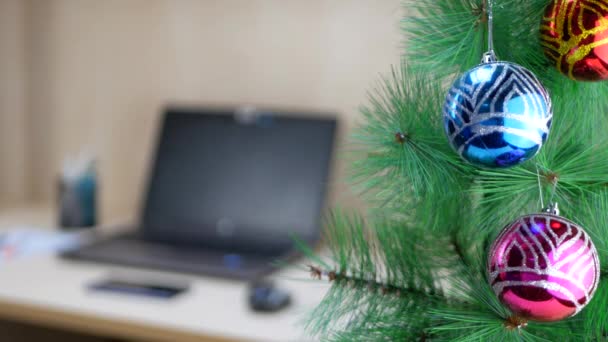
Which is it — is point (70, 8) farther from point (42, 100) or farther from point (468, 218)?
point (468, 218)

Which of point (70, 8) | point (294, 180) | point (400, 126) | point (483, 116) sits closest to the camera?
point (483, 116)

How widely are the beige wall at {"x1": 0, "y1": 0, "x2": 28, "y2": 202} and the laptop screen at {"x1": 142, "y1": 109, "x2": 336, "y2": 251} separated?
0.48 meters

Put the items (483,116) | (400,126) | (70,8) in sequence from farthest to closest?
(70,8), (400,126), (483,116)

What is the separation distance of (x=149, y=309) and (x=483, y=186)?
24.0 inches

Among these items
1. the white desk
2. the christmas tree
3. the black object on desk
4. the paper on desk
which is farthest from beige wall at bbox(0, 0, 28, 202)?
the christmas tree

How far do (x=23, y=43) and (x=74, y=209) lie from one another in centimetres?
54

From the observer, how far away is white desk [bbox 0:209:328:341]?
2.87 ft

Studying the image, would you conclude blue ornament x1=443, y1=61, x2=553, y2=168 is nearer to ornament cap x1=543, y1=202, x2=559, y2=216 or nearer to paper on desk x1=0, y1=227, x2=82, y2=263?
ornament cap x1=543, y1=202, x2=559, y2=216

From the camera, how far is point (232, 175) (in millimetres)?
1387

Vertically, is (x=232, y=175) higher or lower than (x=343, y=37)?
lower

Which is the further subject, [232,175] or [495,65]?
[232,175]

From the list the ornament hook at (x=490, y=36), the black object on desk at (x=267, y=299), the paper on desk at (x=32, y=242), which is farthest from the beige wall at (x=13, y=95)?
the ornament hook at (x=490, y=36)

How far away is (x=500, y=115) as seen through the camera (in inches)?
15.3

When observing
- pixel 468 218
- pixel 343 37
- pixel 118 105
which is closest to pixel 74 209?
pixel 118 105
